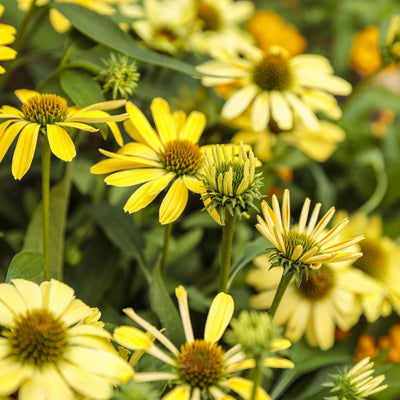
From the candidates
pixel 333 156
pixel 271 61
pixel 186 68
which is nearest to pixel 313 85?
pixel 271 61

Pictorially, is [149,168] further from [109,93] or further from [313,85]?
[313,85]

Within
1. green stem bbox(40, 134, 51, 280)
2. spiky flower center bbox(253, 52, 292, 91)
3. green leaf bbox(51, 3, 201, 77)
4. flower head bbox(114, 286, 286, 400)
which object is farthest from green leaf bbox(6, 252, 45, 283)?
spiky flower center bbox(253, 52, 292, 91)

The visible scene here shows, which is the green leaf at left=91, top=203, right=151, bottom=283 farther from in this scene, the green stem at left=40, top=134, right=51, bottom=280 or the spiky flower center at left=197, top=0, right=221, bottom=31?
the spiky flower center at left=197, top=0, right=221, bottom=31

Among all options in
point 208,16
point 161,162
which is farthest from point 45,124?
point 208,16

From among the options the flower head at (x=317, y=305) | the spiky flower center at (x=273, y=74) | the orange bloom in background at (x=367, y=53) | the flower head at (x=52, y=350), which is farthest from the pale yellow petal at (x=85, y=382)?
the orange bloom in background at (x=367, y=53)

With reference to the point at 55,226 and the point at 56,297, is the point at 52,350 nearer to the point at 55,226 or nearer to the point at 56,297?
the point at 56,297

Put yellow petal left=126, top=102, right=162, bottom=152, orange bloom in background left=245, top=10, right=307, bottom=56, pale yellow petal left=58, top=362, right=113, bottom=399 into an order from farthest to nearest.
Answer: orange bloom in background left=245, top=10, right=307, bottom=56 < yellow petal left=126, top=102, right=162, bottom=152 < pale yellow petal left=58, top=362, right=113, bottom=399
